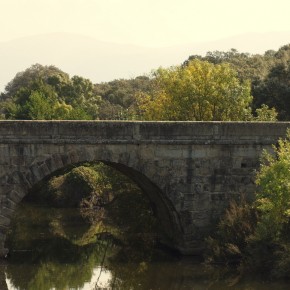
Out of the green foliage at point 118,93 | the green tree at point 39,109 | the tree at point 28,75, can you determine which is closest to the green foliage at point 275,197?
the green tree at point 39,109

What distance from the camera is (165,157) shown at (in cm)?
2161

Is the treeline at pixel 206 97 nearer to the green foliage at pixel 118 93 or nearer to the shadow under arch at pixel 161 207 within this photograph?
the shadow under arch at pixel 161 207

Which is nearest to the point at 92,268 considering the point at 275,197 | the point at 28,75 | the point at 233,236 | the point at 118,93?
the point at 233,236

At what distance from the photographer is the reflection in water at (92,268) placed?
19719 mm

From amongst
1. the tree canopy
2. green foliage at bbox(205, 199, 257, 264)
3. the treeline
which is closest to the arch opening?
green foliage at bbox(205, 199, 257, 264)

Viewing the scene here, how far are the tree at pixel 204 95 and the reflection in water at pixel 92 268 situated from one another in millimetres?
6872

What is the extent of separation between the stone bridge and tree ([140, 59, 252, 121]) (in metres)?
7.31

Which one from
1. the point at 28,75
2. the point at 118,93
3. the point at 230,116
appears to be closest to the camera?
the point at 230,116

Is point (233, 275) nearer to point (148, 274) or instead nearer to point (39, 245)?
point (148, 274)

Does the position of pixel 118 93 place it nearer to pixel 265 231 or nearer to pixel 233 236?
pixel 233 236

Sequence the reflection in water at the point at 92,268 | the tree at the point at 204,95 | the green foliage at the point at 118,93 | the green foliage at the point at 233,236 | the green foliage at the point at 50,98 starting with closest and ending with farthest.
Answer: the reflection in water at the point at 92,268 → the green foliage at the point at 233,236 → the tree at the point at 204,95 → the green foliage at the point at 50,98 → the green foliage at the point at 118,93

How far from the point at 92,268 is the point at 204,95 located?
10715mm

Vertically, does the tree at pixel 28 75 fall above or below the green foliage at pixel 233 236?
above

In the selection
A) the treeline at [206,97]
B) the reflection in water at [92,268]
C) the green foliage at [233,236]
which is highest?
the treeline at [206,97]
